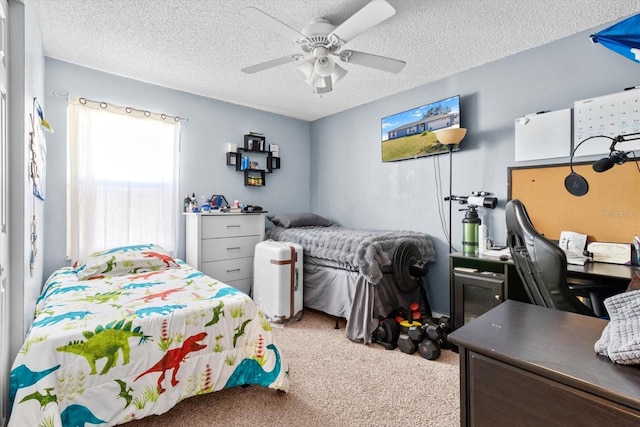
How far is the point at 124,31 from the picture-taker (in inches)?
92.7

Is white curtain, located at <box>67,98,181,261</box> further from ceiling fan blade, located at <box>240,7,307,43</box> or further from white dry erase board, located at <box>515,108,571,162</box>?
white dry erase board, located at <box>515,108,571,162</box>

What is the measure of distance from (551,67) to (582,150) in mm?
737

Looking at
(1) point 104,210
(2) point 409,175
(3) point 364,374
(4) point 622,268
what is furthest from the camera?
(2) point 409,175

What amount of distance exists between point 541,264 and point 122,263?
288 cm

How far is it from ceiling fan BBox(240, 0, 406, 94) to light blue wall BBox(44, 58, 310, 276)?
1.68 meters

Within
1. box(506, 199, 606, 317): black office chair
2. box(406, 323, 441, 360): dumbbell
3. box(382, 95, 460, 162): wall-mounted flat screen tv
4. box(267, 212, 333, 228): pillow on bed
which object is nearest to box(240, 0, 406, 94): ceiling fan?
box(382, 95, 460, 162): wall-mounted flat screen tv

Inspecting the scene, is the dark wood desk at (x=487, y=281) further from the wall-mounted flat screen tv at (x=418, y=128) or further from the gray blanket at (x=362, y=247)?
the wall-mounted flat screen tv at (x=418, y=128)

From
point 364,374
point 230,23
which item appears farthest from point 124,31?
point 364,374

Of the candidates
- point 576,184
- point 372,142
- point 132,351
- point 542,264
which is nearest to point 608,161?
point 576,184

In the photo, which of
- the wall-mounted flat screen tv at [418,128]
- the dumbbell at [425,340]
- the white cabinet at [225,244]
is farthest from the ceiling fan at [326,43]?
the dumbbell at [425,340]

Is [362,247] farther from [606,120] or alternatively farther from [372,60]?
[606,120]

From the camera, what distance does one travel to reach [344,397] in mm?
1908

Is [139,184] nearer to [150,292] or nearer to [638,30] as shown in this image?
[150,292]

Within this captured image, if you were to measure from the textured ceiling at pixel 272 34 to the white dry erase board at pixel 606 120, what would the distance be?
563mm
